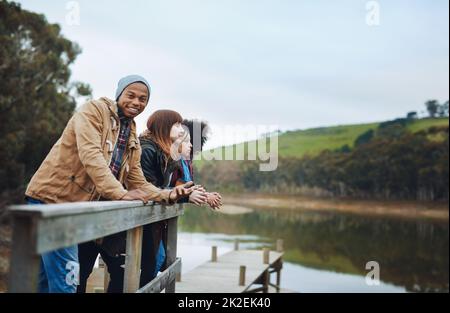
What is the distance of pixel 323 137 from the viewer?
403 ft

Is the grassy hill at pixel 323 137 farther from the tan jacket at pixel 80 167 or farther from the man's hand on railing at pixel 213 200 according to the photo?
the tan jacket at pixel 80 167

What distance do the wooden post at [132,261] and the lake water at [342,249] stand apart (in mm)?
17567

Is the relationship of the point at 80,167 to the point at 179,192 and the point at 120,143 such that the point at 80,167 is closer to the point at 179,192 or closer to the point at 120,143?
the point at 120,143

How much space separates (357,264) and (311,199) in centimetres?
5208

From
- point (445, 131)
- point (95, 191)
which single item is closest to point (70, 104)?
point (95, 191)

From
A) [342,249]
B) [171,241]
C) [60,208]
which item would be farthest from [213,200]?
[342,249]

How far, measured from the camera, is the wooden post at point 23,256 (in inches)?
65.9

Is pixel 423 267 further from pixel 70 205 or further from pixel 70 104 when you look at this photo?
pixel 70 205

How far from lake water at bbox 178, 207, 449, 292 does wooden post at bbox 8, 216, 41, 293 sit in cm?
1880

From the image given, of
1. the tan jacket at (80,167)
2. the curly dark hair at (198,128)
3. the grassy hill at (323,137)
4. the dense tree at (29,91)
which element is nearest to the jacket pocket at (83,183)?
the tan jacket at (80,167)

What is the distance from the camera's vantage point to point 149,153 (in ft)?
12.5

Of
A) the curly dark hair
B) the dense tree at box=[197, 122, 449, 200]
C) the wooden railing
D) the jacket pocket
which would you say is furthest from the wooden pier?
the dense tree at box=[197, 122, 449, 200]

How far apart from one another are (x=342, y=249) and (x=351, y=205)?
3979 cm

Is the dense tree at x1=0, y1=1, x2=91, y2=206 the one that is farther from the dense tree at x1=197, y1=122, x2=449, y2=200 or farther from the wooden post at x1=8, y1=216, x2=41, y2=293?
the dense tree at x1=197, y1=122, x2=449, y2=200
